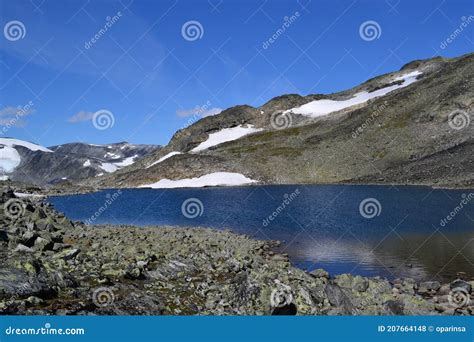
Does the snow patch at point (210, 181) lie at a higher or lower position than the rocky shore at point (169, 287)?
higher

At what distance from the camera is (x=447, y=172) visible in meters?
90.8

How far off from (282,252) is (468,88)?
11276cm

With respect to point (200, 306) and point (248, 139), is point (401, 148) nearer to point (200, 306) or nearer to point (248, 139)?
point (248, 139)

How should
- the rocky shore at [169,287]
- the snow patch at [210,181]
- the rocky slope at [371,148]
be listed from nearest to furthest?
the rocky shore at [169,287] < the rocky slope at [371,148] < the snow patch at [210,181]

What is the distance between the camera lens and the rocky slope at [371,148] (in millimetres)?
100562

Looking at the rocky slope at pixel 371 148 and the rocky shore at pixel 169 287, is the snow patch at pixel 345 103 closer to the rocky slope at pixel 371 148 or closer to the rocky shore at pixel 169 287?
the rocky slope at pixel 371 148

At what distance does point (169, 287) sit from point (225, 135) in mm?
168979

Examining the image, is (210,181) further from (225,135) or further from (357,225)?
(357,225)

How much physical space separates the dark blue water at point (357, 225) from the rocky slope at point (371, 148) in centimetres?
2005

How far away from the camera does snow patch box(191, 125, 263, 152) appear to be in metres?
178

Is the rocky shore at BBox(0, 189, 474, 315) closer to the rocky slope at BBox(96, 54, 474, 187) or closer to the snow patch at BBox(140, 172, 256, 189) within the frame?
the rocky slope at BBox(96, 54, 474, 187)

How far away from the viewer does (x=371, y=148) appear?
397ft

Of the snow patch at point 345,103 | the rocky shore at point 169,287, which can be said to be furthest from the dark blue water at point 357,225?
the snow patch at point 345,103

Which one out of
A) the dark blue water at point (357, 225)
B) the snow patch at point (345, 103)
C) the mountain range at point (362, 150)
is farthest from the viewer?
the snow patch at point (345, 103)
